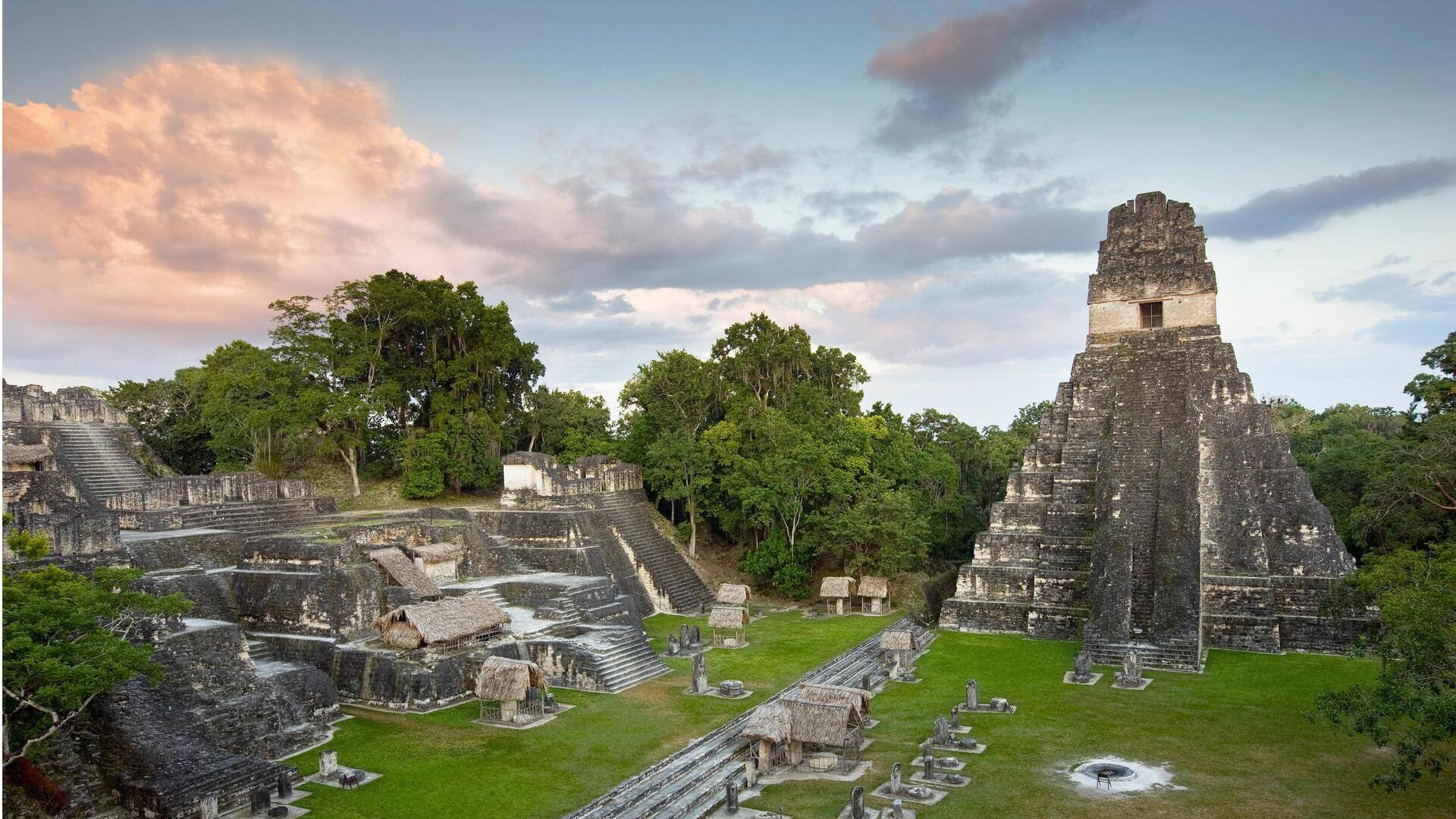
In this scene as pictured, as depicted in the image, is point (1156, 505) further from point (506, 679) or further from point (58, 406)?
point (58, 406)

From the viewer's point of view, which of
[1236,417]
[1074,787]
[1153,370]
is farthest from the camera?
[1153,370]

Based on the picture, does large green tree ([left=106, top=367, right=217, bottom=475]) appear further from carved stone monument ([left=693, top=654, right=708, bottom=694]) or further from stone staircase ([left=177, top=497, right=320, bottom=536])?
carved stone monument ([left=693, top=654, right=708, bottom=694])

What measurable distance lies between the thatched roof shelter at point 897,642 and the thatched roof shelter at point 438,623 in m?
7.81

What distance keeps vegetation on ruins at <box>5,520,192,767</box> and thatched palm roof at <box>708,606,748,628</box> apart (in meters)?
12.6

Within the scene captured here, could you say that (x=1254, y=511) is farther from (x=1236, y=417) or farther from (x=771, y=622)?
(x=771, y=622)

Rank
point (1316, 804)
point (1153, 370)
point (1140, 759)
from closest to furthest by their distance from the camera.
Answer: point (1316, 804) < point (1140, 759) < point (1153, 370)

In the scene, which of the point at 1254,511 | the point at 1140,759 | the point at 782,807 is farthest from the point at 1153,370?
the point at 782,807

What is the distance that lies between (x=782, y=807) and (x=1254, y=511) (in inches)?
572

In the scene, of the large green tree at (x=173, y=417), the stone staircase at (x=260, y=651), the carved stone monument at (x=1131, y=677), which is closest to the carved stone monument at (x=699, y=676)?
the carved stone monument at (x=1131, y=677)

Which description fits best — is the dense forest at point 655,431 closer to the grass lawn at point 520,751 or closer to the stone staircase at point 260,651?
the grass lawn at point 520,751

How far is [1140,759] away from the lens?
1304 cm

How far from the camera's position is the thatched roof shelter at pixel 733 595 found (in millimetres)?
23500

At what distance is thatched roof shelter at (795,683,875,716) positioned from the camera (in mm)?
13734

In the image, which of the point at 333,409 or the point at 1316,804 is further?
the point at 333,409
